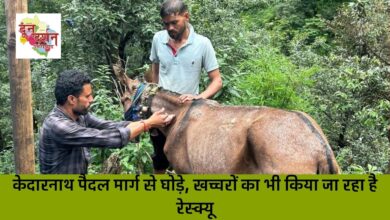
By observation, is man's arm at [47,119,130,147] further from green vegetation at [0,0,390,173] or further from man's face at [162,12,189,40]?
green vegetation at [0,0,390,173]

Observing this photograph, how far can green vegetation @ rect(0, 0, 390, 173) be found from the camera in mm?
6871

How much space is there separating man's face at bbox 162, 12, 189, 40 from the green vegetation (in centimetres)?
172

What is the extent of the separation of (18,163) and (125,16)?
376 cm

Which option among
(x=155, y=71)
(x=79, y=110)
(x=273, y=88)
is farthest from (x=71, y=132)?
(x=273, y=88)

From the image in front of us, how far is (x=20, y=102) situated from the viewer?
227 inches

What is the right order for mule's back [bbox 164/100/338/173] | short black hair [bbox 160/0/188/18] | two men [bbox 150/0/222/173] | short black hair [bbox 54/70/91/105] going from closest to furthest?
mule's back [bbox 164/100/338/173]
short black hair [bbox 54/70/91/105]
short black hair [bbox 160/0/188/18]
two men [bbox 150/0/222/173]

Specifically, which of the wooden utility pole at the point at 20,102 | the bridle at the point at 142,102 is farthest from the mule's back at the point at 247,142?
the wooden utility pole at the point at 20,102

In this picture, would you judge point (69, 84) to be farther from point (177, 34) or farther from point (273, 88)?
point (273, 88)

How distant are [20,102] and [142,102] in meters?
1.54

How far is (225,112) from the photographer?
14.2 ft

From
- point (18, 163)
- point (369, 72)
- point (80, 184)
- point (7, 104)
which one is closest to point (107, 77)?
point (18, 163)

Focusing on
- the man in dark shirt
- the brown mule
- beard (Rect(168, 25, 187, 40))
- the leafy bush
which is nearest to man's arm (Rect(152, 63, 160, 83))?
beard (Rect(168, 25, 187, 40))

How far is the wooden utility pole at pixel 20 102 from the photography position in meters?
5.73

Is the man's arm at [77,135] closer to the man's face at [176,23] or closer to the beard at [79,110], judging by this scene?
the beard at [79,110]
